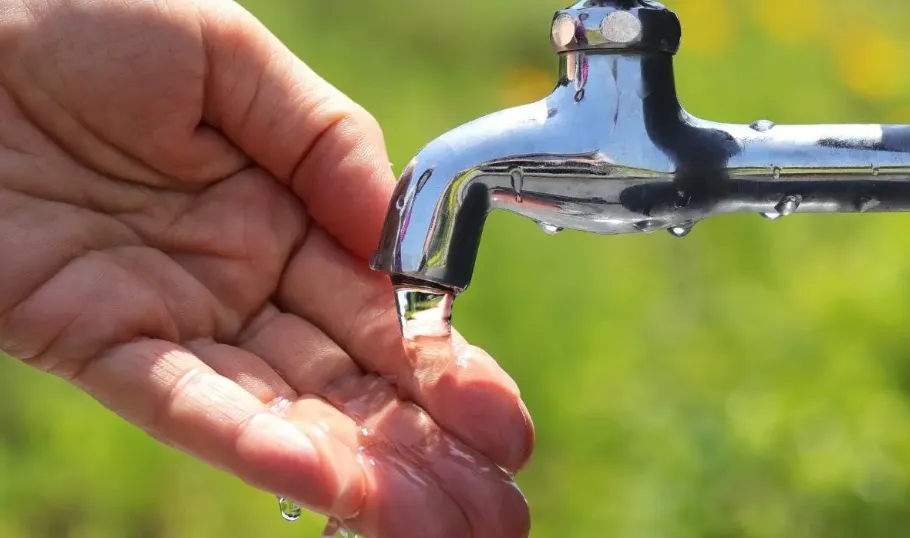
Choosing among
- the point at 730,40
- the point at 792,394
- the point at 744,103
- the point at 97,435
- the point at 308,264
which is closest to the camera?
the point at 308,264

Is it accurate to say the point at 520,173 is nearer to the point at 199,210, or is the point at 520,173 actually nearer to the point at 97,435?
the point at 199,210

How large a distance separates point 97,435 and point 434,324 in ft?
2.19

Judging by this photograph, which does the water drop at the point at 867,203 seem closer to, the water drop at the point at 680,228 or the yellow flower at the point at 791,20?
the water drop at the point at 680,228

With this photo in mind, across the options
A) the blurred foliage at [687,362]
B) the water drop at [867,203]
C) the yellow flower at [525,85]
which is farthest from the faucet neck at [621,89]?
the yellow flower at [525,85]

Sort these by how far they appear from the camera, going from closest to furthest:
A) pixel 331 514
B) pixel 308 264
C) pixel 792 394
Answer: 1. pixel 331 514
2. pixel 308 264
3. pixel 792 394

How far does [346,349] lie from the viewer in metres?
0.71

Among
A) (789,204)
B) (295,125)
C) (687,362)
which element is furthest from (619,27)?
(687,362)

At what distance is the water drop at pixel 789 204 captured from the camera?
1.88ft

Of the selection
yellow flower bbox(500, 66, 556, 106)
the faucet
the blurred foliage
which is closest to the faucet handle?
the faucet

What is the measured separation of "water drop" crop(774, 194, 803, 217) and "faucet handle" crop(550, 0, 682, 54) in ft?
0.36

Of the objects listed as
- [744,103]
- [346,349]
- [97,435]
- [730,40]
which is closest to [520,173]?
[346,349]

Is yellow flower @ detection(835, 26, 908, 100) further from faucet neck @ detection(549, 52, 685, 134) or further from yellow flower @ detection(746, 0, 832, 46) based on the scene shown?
faucet neck @ detection(549, 52, 685, 134)

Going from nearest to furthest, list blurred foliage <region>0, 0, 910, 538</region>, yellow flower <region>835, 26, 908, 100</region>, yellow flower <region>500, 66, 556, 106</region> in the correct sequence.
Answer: blurred foliage <region>0, 0, 910, 538</region>, yellow flower <region>835, 26, 908, 100</region>, yellow flower <region>500, 66, 556, 106</region>

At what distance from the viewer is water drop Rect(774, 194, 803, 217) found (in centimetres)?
57
